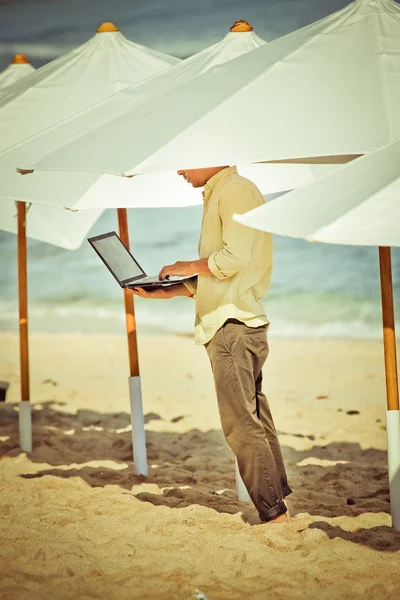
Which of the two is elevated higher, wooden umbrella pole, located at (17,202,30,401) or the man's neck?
the man's neck

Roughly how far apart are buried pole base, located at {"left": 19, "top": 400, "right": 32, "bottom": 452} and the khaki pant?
6.19 ft

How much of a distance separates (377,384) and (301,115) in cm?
473

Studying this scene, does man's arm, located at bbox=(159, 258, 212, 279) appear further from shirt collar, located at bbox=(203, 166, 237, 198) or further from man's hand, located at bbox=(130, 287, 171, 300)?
shirt collar, located at bbox=(203, 166, 237, 198)

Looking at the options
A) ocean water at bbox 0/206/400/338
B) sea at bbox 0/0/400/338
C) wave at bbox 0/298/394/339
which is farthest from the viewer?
sea at bbox 0/0/400/338

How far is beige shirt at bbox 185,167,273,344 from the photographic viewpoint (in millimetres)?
3482

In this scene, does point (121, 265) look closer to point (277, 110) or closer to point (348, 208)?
point (277, 110)

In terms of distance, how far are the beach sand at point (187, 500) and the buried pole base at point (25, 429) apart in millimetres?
85

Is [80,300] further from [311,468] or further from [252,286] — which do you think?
[252,286]

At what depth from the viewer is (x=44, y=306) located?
10.8 m

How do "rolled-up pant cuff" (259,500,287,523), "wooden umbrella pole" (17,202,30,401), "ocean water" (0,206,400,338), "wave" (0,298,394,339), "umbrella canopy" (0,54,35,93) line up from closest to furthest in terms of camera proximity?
1. "rolled-up pant cuff" (259,500,287,523)
2. "wooden umbrella pole" (17,202,30,401)
3. "umbrella canopy" (0,54,35,93)
4. "wave" (0,298,394,339)
5. "ocean water" (0,206,400,338)

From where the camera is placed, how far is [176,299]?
34.5 ft

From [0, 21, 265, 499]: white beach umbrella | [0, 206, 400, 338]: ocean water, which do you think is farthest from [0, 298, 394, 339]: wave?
[0, 21, 265, 499]: white beach umbrella

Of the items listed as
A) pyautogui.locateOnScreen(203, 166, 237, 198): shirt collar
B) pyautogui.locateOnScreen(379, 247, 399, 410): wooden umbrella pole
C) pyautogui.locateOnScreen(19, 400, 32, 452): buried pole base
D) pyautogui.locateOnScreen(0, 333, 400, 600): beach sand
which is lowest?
pyautogui.locateOnScreen(0, 333, 400, 600): beach sand

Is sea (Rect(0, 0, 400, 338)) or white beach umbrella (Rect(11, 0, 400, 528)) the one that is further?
sea (Rect(0, 0, 400, 338))
